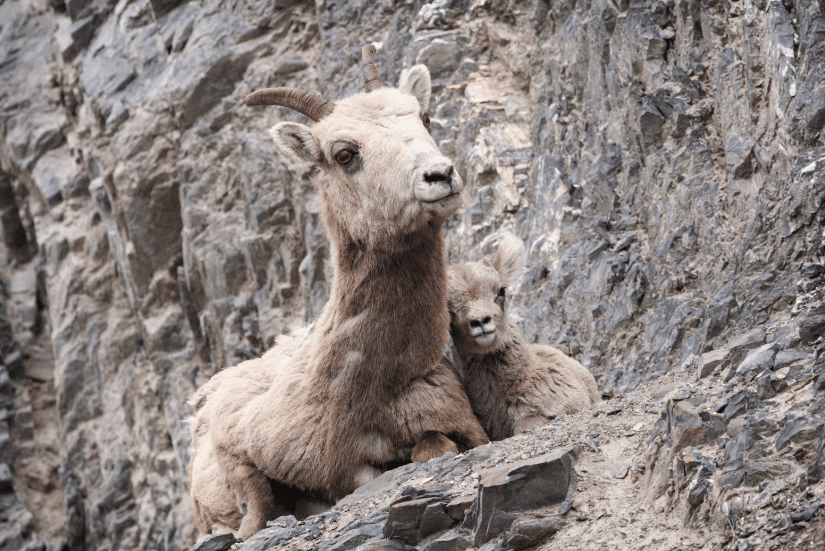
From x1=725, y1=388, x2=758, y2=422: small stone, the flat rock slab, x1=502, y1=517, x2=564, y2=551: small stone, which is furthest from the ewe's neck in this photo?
x1=725, y1=388, x2=758, y2=422: small stone

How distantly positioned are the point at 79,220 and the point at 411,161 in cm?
1553

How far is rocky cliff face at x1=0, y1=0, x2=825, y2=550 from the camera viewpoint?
6.93m

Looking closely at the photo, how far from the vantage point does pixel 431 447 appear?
5.69 meters

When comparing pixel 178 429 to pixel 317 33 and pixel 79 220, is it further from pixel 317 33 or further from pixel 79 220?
pixel 317 33

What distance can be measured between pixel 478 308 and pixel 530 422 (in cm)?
99

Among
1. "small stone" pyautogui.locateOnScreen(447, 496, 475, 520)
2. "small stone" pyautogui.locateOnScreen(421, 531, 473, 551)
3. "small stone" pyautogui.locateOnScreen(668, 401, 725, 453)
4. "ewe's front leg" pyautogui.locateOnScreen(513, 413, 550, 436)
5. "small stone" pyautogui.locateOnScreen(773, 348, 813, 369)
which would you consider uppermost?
"small stone" pyautogui.locateOnScreen(773, 348, 813, 369)

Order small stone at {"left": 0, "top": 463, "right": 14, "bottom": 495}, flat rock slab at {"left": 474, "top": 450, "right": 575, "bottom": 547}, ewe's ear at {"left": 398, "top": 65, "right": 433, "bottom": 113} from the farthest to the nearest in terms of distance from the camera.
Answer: small stone at {"left": 0, "top": 463, "right": 14, "bottom": 495}, ewe's ear at {"left": 398, "top": 65, "right": 433, "bottom": 113}, flat rock slab at {"left": 474, "top": 450, "right": 575, "bottom": 547}

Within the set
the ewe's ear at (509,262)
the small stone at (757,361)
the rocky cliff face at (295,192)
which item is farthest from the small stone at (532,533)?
the ewe's ear at (509,262)

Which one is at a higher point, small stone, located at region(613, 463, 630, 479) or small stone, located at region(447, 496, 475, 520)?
small stone, located at region(613, 463, 630, 479)

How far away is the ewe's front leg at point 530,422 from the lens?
6.04m

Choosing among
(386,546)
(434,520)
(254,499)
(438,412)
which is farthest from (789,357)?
(254,499)

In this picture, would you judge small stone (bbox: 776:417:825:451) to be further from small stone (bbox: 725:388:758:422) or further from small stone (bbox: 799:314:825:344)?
small stone (bbox: 799:314:825:344)

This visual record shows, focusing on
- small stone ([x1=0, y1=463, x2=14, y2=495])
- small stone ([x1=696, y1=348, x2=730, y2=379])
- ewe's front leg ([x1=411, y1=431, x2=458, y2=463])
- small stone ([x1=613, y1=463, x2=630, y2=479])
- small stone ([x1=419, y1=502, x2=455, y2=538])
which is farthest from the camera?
small stone ([x1=0, y1=463, x2=14, y2=495])

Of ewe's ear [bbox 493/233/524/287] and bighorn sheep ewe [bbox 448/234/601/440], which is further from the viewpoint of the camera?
ewe's ear [bbox 493/233/524/287]
